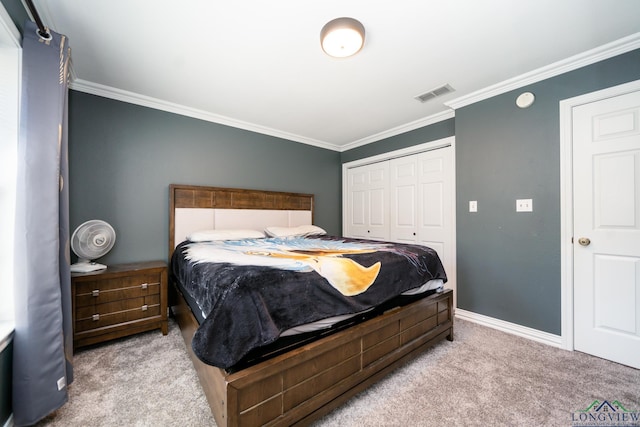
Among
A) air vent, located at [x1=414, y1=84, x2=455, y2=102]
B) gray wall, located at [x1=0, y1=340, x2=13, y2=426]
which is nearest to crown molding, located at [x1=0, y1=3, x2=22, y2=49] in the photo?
gray wall, located at [x1=0, y1=340, x2=13, y2=426]

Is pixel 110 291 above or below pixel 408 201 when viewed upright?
below

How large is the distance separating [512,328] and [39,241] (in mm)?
3664

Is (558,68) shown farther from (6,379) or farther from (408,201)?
(6,379)

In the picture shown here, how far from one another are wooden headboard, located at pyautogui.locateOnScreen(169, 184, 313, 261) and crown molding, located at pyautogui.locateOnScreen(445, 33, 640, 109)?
2.48 metres

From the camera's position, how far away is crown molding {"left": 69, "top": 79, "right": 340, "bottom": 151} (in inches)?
98.8

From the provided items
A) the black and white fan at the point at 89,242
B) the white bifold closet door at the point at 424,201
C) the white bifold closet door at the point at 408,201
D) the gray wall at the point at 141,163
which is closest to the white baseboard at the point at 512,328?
the white bifold closet door at the point at 408,201

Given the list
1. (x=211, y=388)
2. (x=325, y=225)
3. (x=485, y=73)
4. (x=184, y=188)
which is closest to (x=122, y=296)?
(x=184, y=188)

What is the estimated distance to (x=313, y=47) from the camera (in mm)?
1965

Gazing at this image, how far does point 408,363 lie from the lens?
1.92m

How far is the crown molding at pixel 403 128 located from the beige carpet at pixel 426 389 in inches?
101

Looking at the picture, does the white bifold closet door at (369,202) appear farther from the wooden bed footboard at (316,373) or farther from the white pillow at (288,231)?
the wooden bed footboard at (316,373)

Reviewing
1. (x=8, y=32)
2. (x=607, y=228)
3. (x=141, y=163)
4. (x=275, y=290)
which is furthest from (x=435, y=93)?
(x=141, y=163)

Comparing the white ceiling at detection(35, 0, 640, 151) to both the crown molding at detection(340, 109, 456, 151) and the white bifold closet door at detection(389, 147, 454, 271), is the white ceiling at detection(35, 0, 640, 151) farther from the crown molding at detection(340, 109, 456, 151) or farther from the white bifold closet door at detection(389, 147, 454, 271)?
the white bifold closet door at detection(389, 147, 454, 271)

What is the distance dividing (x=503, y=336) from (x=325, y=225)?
9.25 feet
